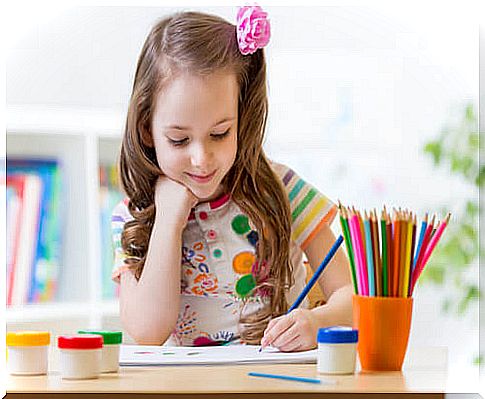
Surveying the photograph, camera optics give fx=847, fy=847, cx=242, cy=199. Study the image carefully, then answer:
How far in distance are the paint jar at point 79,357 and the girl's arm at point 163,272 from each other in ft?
1.13

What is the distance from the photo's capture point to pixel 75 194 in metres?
2.15

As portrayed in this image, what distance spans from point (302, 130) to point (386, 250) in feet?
5.71

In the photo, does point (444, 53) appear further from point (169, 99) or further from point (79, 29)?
point (169, 99)

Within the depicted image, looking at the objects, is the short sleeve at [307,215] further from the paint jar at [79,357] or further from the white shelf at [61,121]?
the white shelf at [61,121]

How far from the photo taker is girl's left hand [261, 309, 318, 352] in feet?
2.82

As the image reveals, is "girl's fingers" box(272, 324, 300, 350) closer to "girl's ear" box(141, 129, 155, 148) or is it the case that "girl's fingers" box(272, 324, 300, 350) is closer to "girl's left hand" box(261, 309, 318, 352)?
"girl's left hand" box(261, 309, 318, 352)

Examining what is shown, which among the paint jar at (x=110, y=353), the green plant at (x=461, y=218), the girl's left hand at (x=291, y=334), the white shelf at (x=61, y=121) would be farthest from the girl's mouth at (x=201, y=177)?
the green plant at (x=461, y=218)

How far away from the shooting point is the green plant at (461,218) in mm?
2357

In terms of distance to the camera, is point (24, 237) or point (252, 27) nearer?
point (252, 27)

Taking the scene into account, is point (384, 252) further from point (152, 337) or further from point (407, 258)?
point (152, 337)

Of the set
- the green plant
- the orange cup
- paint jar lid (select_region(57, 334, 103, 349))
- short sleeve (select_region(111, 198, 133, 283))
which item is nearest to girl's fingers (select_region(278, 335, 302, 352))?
the orange cup

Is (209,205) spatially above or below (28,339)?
above

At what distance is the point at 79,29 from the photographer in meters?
2.32

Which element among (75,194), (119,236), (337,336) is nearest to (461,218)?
(75,194)
